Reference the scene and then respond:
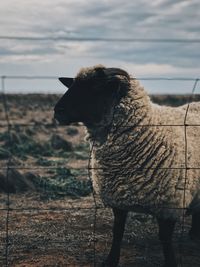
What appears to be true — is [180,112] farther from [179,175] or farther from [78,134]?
[78,134]

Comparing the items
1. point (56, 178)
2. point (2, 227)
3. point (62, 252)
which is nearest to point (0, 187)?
point (56, 178)

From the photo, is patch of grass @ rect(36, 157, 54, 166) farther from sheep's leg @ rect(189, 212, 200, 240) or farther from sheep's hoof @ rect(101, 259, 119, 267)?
sheep's hoof @ rect(101, 259, 119, 267)

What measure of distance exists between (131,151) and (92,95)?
0.80 m

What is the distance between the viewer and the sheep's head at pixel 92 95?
6168mm

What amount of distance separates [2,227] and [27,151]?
9373 millimetres

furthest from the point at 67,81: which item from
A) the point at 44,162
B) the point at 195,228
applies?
the point at 44,162

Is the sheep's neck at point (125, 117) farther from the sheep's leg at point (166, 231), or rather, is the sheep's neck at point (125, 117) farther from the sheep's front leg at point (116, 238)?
the sheep's leg at point (166, 231)

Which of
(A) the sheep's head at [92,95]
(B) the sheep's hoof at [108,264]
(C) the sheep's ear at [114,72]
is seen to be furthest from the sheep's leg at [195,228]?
(C) the sheep's ear at [114,72]

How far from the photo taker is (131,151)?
6.14 metres

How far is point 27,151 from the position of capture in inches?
677

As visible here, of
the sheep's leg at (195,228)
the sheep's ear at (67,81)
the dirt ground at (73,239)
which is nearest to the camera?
the dirt ground at (73,239)

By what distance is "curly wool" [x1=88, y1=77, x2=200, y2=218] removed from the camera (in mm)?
5883

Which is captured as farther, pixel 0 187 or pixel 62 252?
pixel 0 187

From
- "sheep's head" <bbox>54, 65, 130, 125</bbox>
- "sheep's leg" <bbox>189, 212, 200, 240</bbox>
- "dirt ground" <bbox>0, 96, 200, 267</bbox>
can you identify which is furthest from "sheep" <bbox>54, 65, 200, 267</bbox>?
"sheep's leg" <bbox>189, 212, 200, 240</bbox>
